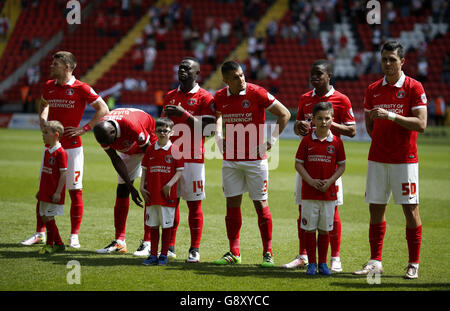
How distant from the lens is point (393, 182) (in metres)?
5.63

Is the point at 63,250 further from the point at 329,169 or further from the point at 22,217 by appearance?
the point at 329,169

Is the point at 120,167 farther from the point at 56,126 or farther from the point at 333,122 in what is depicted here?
the point at 333,122

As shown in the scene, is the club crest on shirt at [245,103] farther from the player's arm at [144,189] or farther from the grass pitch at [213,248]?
the grass pitch at [213,248]

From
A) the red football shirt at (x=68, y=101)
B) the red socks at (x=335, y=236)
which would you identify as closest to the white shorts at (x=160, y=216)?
the red football shirt at (x=68, y=101)

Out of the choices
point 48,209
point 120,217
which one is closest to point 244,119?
point 120,217

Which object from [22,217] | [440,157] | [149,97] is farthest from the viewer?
[149,97]

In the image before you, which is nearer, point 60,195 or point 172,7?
point 60,195

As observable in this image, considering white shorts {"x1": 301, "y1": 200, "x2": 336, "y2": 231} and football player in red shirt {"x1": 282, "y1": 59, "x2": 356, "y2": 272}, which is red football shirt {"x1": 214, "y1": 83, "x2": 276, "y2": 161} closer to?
football player in red shirt {"x1": 282, "y1": 59, "x2": 356, "y2": 272}

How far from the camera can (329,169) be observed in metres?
5.59

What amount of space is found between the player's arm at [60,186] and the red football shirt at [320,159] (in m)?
2.69

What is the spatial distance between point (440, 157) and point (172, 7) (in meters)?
20.0

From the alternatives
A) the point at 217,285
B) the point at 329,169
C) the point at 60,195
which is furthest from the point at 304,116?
the point at 60,195

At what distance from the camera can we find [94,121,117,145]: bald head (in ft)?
19.9

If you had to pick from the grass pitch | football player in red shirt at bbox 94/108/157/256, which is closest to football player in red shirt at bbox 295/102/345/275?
the grass pitch
